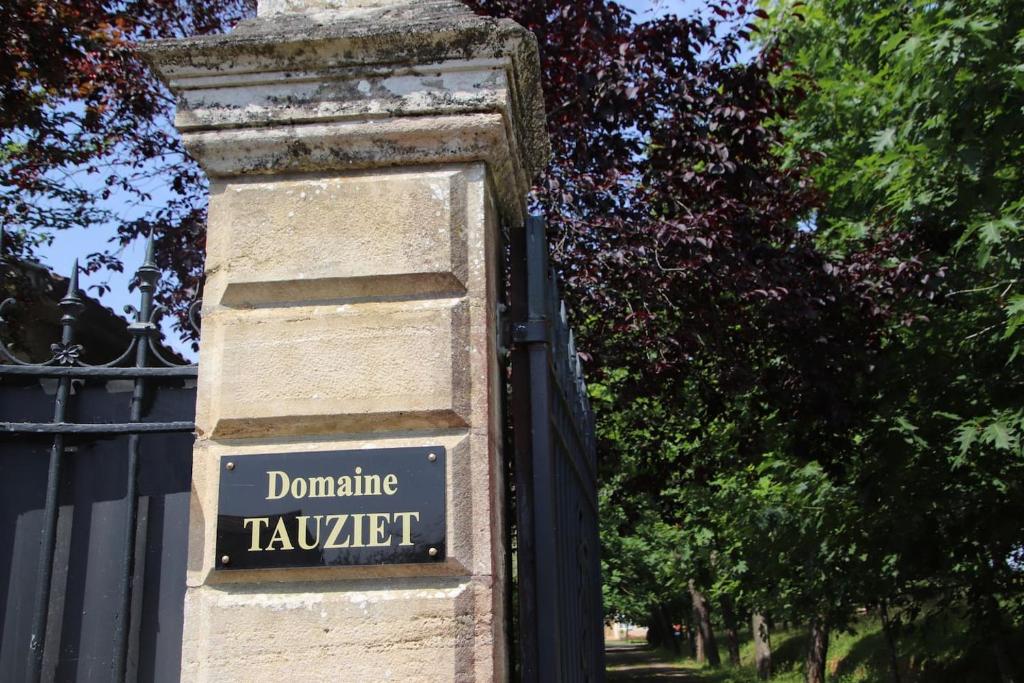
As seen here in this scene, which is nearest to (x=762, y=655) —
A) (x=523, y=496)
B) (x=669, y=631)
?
(x=669, y=631)

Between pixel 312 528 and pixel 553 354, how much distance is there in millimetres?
963

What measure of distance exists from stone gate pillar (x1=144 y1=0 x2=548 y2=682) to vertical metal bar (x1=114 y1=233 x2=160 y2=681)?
36 centimetres

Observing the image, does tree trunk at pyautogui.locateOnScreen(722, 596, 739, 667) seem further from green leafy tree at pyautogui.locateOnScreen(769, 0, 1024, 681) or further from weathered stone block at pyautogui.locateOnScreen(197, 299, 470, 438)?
weathered stone block at pyautogui.locateOnScreen(197, 299, 470, 438)

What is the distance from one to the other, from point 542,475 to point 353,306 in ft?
2.11

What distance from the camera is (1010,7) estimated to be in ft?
23.7

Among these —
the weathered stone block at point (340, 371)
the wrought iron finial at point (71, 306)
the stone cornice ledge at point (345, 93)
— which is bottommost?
the weathered stone block at point (340, 371)

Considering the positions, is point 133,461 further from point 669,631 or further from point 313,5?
point 669,631

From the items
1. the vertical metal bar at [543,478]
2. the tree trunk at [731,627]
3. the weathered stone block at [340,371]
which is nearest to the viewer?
the weathered stone block at [340,371]

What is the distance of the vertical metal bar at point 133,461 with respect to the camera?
2526mm

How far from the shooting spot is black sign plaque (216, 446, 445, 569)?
221cm

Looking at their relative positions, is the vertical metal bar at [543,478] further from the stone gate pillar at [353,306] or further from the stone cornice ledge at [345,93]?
the stone cornice ledge at [345,93]

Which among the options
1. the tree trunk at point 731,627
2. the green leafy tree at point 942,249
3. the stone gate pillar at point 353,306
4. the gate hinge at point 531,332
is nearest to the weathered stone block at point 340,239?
the stone gate pillar at point 353,306

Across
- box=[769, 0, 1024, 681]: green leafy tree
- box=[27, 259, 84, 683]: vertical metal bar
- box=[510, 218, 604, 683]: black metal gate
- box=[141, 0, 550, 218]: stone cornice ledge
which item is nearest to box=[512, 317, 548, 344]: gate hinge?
box=[510, 218, 604, 683]: black metal gate

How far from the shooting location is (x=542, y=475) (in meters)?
2.49
